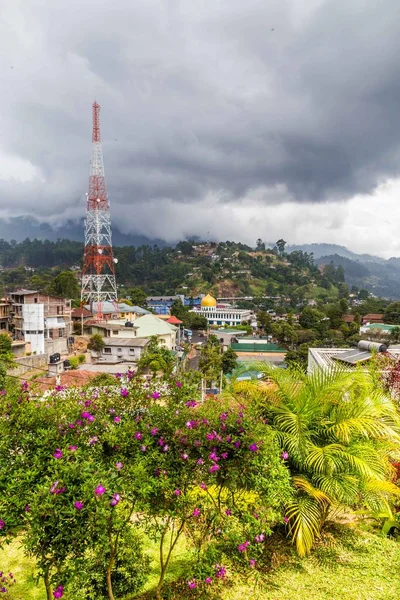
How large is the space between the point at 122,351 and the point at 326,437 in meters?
26.2

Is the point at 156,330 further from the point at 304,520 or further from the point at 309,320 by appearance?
the point at 304,520

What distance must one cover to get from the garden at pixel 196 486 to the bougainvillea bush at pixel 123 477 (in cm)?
1

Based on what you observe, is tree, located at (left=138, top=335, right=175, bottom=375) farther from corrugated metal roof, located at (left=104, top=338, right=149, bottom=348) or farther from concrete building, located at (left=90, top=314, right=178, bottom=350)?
concrete building, located at (left=90, top=314, right=178, bottom=350)

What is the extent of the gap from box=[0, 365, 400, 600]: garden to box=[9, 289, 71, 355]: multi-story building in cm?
2284

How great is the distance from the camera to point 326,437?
467cm

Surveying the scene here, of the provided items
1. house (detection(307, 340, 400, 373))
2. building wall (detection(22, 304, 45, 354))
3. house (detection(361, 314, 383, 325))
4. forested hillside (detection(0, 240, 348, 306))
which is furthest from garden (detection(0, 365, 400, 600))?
forested hillside (detection(0, 240, 348, 306))

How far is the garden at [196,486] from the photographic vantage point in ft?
8.36

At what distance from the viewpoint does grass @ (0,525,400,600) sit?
3.84 metres

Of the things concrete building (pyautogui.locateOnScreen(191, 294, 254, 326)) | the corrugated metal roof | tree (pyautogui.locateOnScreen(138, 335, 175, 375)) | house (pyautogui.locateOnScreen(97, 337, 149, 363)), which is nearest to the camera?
tree (pyautogui.locateOnScreen(138, 335, 175, 375))

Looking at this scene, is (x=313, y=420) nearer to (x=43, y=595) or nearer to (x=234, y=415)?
(x=234, y=415)

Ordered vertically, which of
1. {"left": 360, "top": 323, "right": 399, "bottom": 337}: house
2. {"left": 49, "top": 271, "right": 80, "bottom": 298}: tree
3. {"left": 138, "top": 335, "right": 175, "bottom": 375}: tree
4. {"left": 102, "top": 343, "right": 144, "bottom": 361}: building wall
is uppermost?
{"left": 49, "top": 271, "right": 80, "bottom": 298}: tree

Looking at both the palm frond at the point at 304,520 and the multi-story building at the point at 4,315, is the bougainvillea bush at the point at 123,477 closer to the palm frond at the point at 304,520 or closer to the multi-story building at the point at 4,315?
the palm frond at the point at 304,520

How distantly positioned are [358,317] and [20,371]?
5401cm

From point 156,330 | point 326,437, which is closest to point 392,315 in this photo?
point 156,330
